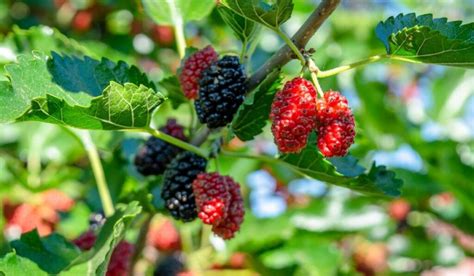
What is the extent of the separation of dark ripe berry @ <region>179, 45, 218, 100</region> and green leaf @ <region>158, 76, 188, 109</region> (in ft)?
0.14

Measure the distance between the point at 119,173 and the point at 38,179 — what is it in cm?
57

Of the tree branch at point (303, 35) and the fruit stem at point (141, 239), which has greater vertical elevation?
the tree branch at point (303, 35)

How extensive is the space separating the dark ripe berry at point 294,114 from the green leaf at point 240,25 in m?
0.16

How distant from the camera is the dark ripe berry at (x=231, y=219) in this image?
1.04 metres

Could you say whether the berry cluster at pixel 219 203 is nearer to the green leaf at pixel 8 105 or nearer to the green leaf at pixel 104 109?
the green leaf at pixel 104 109

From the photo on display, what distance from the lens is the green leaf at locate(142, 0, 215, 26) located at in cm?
132

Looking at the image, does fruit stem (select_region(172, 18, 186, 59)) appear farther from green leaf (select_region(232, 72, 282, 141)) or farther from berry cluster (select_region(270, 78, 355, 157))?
berry cluster (select_region(270, 78, 355, 157))

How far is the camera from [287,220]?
1812 mm

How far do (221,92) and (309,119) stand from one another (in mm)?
159

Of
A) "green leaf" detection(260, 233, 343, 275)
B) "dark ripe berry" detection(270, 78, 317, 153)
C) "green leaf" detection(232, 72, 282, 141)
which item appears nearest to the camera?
"dark ripe berry" detection(270, 78, 317, 153)

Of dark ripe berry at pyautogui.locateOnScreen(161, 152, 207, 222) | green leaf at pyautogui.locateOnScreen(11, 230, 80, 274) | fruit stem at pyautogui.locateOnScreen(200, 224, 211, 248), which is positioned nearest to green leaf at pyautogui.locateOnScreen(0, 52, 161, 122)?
dark ripe berry at pyautogui.locateOnScreen(161, 152, 207, 222)

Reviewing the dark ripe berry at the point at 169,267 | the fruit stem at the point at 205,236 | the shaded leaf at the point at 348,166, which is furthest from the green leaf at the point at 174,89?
the fruit stem at the point at 205,236

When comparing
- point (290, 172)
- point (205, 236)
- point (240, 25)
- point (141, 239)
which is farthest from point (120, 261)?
point (290, 172)

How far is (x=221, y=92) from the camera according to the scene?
1016 millimetres
